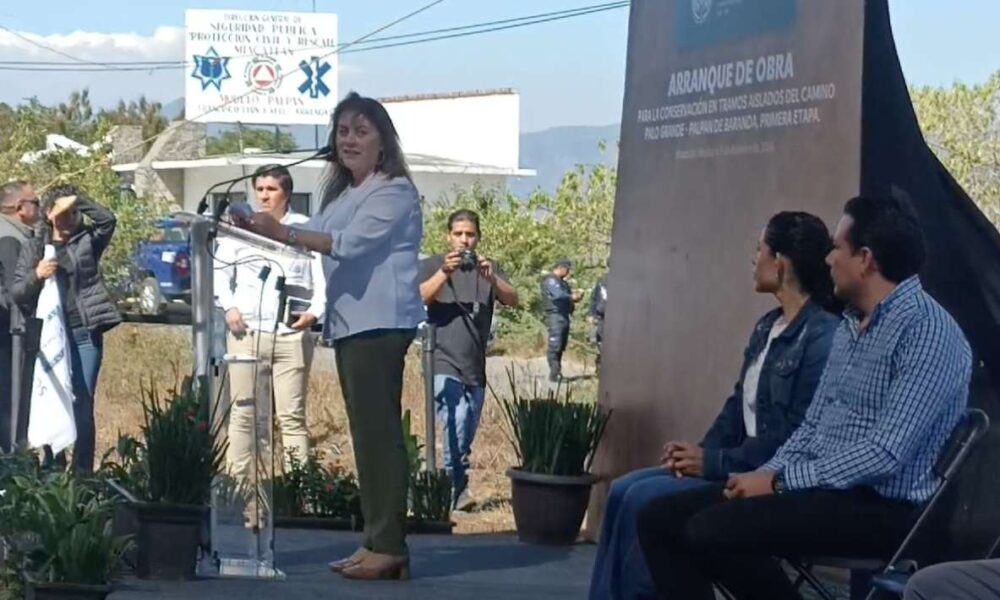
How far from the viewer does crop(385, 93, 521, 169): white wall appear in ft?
229

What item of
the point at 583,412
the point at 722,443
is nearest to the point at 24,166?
the point at 583,412

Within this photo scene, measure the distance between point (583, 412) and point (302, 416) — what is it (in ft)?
7.95

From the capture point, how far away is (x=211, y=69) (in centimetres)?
5766

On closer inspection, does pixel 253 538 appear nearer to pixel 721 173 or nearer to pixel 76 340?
pixel 721 173

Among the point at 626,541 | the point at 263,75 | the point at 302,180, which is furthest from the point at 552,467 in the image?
the point at 263,75

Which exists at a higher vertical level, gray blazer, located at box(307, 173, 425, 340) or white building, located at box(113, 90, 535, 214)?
white building, located at box(113, 90, 535, 214)

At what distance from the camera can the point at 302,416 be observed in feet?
36.2

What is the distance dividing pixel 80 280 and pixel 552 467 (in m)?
3.46

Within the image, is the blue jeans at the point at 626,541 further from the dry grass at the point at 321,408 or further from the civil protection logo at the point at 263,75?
the civil protection logo at the point at 263,75

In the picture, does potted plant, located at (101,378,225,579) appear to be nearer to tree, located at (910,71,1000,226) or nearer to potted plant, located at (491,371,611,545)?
potted plant, located at (491,371,611,545)

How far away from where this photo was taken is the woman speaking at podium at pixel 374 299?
301 inches

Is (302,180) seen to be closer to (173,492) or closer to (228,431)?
(228,431)

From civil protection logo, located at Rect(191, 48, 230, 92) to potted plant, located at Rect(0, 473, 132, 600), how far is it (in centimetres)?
5090

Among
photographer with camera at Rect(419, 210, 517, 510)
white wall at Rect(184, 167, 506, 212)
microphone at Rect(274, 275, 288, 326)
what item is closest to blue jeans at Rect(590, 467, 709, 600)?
microphone at Rect(274, 275, 288, 326)
